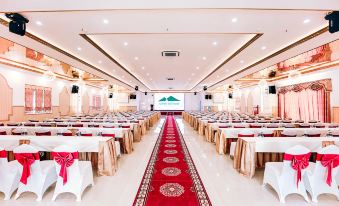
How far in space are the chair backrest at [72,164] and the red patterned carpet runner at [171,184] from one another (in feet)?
3.21

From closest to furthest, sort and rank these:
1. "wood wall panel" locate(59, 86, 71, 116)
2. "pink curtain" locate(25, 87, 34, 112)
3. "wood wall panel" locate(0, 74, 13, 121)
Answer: "wood wall panel" locate(0, 74, 13, 121)
"pink curtain" locate(25, 87, 34, 112)
"wood wall panel" locate(59, 86, 71, 116)

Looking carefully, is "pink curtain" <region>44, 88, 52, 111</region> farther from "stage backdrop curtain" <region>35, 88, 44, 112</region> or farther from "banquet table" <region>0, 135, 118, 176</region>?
"banquet table" <region>0, 135, 118, 176</region>

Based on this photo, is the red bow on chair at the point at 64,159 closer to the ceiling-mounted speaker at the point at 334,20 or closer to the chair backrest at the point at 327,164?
the chair backrest at the point at 327,164

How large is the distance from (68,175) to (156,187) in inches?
54.4

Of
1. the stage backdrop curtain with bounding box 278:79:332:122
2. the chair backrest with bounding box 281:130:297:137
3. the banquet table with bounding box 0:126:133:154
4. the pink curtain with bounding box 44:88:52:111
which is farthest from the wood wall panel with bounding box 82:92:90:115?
the chair backrest with bounding box 281:130:297:137

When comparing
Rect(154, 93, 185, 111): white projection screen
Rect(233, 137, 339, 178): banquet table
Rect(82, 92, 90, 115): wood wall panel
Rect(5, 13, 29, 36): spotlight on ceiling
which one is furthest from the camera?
Rect(154, 93, 185, 111): white projection screen

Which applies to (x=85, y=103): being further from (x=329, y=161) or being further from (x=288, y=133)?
(x=329, y=161)

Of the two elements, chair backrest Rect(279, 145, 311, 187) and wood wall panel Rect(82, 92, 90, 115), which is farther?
wood wall panel Rect(82, 92, 90, 115)

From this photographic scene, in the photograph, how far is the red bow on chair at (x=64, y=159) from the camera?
2967 millimetres

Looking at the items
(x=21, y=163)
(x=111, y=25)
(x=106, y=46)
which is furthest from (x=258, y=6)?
(x=106, y=46)

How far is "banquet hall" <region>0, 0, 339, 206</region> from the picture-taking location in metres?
3.07

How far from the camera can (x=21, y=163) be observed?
118 inches

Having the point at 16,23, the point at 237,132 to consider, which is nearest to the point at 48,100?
the point at 16,23

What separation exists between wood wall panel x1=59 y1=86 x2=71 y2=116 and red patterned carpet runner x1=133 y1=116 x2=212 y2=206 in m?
9.10
